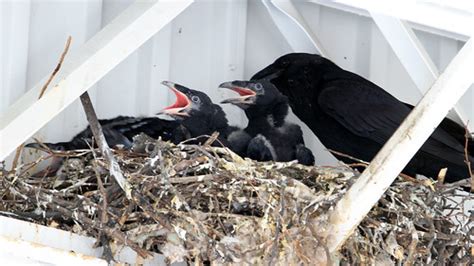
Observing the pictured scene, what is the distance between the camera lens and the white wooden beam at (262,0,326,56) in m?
5.12

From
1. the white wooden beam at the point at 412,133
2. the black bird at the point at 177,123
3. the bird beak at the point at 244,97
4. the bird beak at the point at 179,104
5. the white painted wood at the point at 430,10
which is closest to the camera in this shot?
the white painted wood at the point at 430,10

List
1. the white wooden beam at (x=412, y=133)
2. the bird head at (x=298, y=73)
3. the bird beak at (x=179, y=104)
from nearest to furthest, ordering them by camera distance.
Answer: the white wooden beam at (x=412, y=133), the bird beak at (x=179, y=104), the bird head at (x=298, y=73)

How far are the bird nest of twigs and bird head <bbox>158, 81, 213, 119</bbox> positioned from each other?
766 millimetres

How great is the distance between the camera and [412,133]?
3383 millimetres

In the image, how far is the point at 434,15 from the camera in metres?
3.34

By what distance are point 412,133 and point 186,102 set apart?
58.7 inches

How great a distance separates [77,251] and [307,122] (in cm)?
172

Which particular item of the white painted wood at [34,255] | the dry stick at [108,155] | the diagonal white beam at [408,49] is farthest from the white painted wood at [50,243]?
the diagonal white beam at [408,49]

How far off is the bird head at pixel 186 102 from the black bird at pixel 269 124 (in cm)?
12

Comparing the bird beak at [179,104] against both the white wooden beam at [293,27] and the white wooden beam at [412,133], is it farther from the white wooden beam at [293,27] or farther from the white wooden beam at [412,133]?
the white wooden beam at [412,133]

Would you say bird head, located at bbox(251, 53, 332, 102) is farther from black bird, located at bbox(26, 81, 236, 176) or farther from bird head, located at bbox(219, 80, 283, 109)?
black bird, located at bbox(26, 81, 236, 176)

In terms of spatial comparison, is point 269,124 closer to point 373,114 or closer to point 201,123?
point 201,123

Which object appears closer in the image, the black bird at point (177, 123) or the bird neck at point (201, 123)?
the black bird at point (177, 123)

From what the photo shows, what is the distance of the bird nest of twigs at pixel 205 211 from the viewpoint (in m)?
3.61
